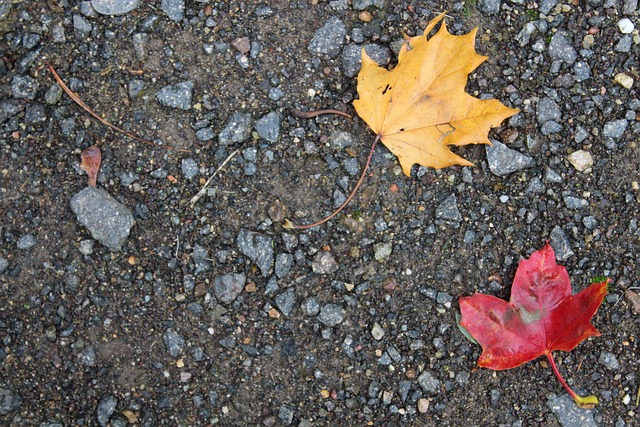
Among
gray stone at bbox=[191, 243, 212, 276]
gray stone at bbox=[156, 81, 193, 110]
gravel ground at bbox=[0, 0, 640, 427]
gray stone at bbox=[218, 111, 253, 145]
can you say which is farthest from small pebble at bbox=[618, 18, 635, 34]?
gray stone at bbox=[191, 243, 212, 276]

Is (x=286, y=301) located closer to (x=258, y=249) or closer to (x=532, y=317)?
(x=258, y=249)

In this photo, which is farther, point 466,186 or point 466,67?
point 466,186

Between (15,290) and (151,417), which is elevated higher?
(15,290)

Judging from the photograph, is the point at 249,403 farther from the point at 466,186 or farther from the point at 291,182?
the point at 466,186

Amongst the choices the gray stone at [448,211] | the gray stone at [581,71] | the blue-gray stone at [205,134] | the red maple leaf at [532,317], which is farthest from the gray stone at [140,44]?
the gray stone at [581,71]

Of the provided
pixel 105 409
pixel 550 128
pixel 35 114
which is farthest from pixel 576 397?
pixel 35 114

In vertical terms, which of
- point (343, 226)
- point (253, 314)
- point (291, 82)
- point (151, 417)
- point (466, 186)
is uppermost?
point (291, 82)

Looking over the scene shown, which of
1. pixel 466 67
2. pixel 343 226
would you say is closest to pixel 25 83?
pixel 343 226
